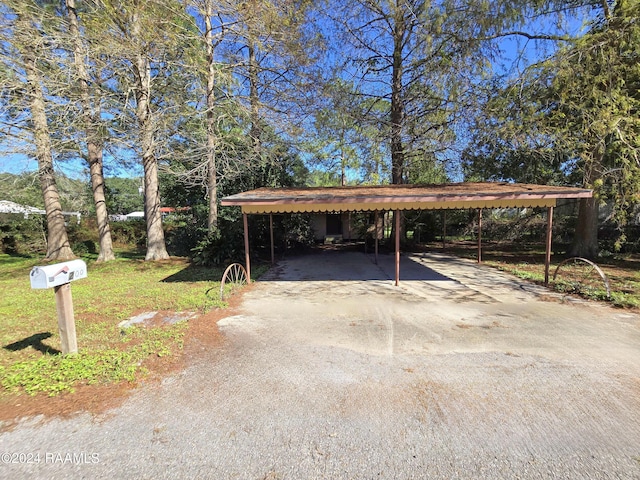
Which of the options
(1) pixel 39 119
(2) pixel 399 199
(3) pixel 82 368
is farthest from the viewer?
(1) pixel 39 119

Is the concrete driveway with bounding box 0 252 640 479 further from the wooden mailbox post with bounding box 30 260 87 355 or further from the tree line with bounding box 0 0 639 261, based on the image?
the tree line with bounding box 0 0 639 261

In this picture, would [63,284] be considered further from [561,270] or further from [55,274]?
[561,270]

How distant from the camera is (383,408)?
2.74 metres

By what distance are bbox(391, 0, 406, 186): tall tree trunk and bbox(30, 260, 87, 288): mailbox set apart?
1122cm

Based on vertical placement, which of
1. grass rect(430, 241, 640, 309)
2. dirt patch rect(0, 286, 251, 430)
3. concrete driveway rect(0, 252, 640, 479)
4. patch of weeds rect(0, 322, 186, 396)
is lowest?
grass rect(430, 241, 640, 309)

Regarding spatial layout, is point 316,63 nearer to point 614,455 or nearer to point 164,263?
point 164,263

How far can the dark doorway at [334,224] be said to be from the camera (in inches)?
682

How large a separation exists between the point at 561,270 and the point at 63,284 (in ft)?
35.9

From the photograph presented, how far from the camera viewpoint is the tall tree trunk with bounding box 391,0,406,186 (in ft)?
39.4

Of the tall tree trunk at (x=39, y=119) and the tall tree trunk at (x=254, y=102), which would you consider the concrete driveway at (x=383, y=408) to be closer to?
the tall tree trunk at (x=254, y=102)

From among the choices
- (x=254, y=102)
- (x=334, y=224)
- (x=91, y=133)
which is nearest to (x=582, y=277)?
(x=254, y=102)

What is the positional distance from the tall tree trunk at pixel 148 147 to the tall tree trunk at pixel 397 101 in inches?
334

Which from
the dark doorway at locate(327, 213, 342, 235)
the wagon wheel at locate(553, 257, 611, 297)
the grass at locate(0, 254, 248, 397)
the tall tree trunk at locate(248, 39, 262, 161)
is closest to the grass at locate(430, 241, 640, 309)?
the wagon wheel at locate(553, 257, 611, 297)

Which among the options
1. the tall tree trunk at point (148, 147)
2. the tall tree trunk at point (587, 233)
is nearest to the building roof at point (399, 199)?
the tall tree trunk at point (148, 147)
